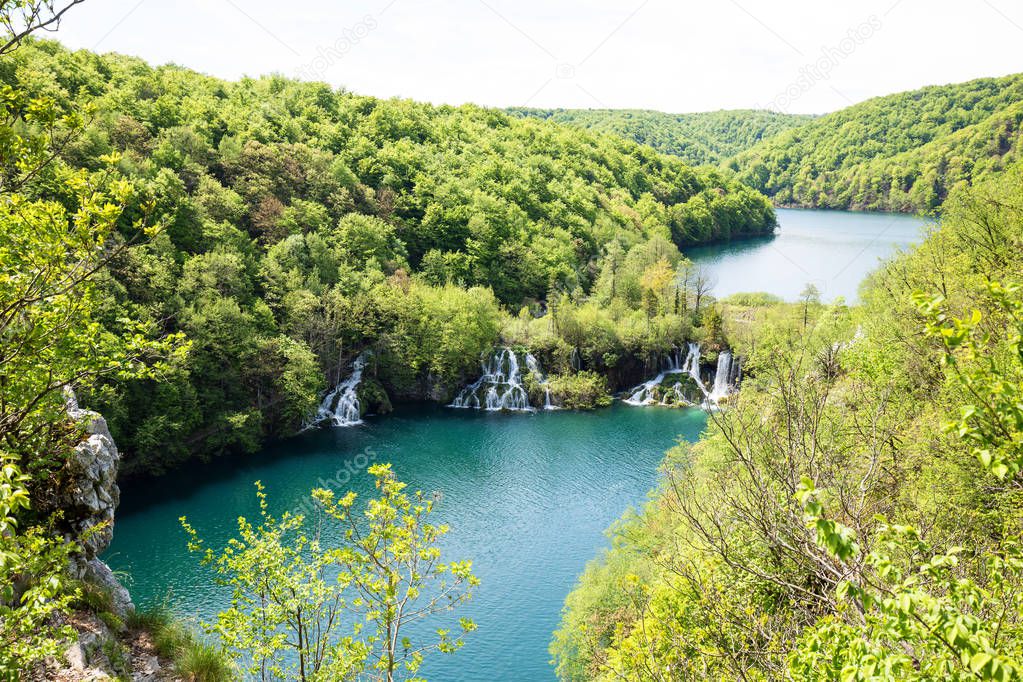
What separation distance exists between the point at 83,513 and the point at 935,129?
496 feet

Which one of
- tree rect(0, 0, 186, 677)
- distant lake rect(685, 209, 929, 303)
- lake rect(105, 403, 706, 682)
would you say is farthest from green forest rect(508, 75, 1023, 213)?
tree rect(0, 0, 186, 677)

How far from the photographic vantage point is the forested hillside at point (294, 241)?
36.8 m

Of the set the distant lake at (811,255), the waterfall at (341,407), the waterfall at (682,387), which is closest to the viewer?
the waterfall at (341,407)

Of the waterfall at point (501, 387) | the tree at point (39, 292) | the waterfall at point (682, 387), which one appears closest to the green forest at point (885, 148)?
the waterfall at point (682, 387)

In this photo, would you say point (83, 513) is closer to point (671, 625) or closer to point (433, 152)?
point (671, 625)

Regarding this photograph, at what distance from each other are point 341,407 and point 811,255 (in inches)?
2639

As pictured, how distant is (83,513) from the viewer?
41.4 feet

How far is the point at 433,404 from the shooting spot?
1873 inches

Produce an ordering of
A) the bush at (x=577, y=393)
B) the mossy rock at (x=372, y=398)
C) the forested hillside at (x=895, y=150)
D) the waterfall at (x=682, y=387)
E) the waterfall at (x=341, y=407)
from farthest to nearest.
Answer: the forested hillside at (x=895, y=150) < the waterfall at (x=682, y=387) < the bush at (x=577, y=393) < the mossy rock at (x=372, y=398) < the waterfall at (x=341, y=407)

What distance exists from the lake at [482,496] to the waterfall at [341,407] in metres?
0.97

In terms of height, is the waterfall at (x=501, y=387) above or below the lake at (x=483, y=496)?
above

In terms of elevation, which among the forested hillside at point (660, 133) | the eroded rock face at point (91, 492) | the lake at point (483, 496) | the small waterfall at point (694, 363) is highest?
the forested hillside at point (660, 133)

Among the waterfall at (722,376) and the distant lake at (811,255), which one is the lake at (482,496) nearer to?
the waterfall at (722,376)

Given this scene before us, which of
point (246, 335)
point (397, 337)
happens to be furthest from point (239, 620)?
point (397, 337)
